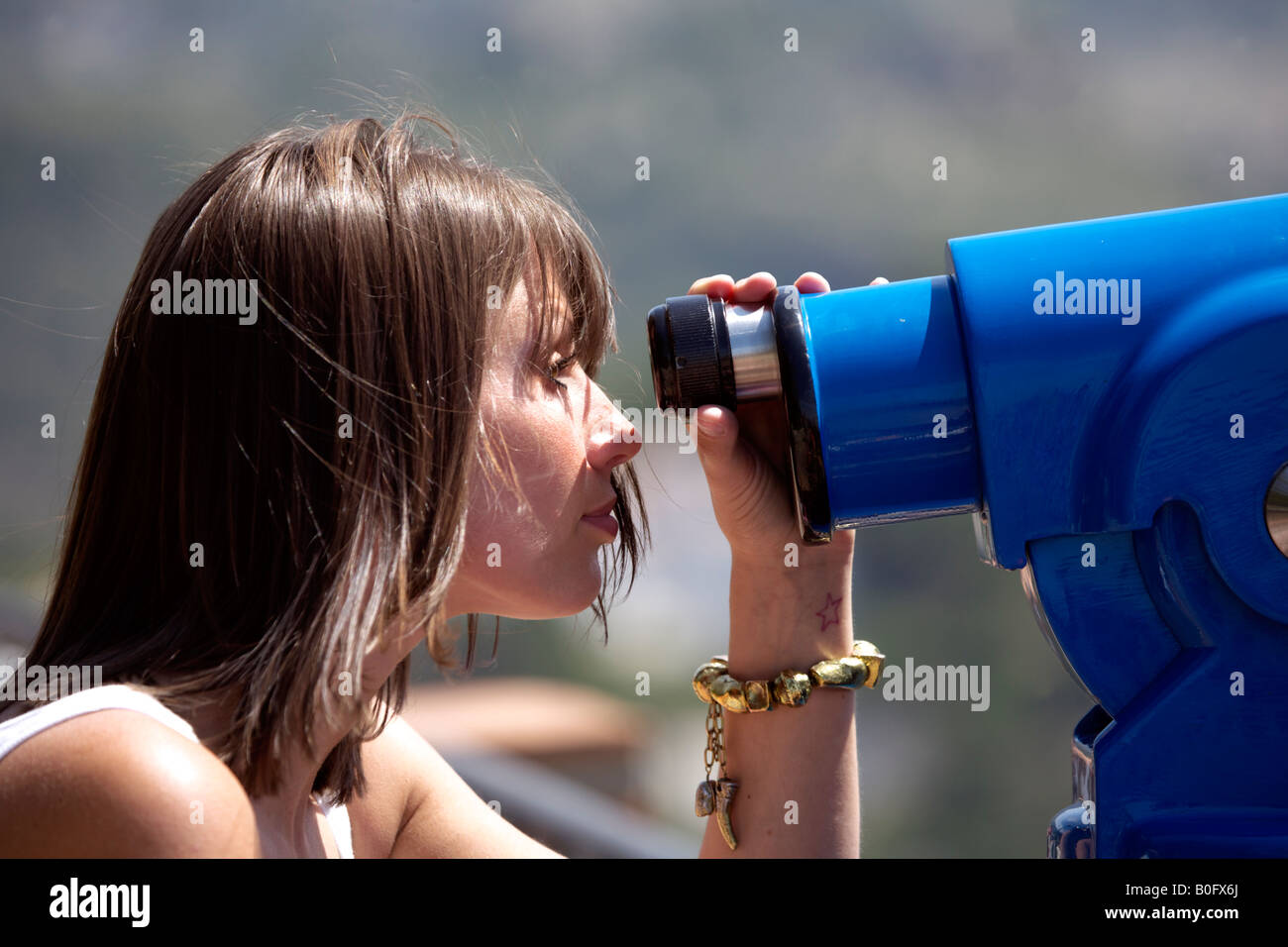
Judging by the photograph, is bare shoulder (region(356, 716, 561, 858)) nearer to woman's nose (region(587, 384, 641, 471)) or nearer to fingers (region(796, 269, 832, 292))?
woman's nose (region(587, 384, 641, 471))

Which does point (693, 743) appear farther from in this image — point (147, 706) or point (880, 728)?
point (147, 706)

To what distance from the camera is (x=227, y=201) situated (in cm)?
89

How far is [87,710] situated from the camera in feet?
2.42

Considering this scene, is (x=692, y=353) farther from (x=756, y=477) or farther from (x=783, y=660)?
(x=783, y=660)

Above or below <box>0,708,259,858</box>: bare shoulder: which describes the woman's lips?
above

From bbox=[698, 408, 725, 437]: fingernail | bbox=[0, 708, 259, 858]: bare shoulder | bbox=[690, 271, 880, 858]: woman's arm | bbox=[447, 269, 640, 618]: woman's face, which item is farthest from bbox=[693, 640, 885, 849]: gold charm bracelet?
bbox=[0, 708, 259, 858]: bare shoulder

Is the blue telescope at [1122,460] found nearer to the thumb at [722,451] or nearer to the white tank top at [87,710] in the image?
the thumb at [722,451]

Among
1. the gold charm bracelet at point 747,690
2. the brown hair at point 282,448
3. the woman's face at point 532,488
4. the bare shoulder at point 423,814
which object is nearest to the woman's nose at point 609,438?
the woman's face at point 532,488

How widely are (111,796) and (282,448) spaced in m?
0.27

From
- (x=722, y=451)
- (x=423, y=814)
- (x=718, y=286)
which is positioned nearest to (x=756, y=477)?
(x=722, y=451)

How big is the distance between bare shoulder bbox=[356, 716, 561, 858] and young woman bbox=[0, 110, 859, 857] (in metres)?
0.11

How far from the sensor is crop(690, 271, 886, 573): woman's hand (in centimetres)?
95

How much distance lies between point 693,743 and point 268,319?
2.16 metres
